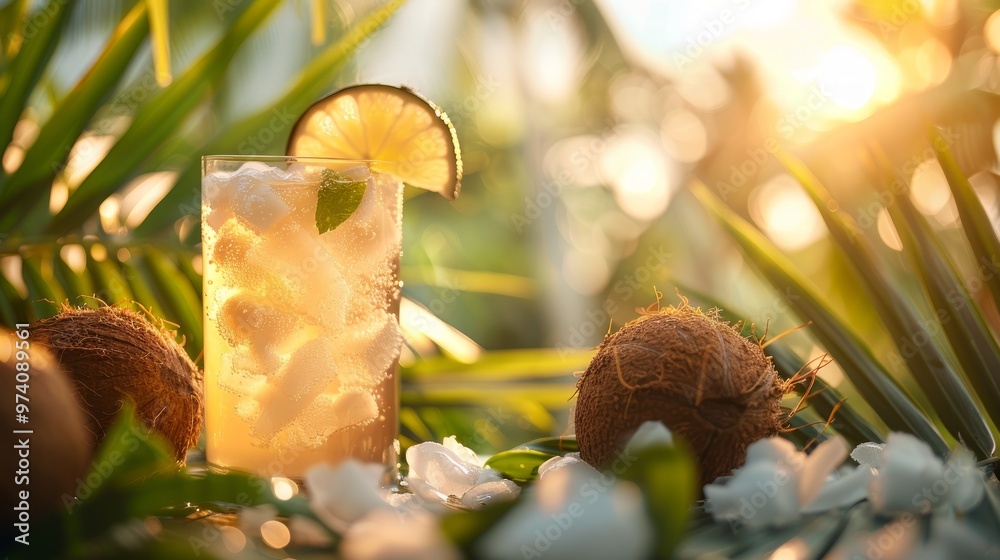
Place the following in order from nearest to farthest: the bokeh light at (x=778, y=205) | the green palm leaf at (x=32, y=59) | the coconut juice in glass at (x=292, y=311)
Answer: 1. the coconut juice in glass at (x=292, y=311)
2. the green palm leaf at (x=32, y=59)
3. the bokeh light at (x=778, y=205)

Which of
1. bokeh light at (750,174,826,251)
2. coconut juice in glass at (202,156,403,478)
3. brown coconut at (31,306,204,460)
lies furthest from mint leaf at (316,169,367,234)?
bokeh light at (750,174,826,251)

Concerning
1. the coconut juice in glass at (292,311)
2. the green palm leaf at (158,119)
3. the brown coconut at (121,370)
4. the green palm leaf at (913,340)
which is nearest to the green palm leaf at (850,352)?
the green palm leaf at (913,340)

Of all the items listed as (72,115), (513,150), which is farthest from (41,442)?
(513,150)

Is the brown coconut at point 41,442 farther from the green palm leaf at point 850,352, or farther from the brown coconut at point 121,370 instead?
the green palm leaf at point 850,352

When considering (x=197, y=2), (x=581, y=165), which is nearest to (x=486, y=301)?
(x=581, y=165)

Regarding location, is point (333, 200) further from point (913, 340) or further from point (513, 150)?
point (513, 150)
